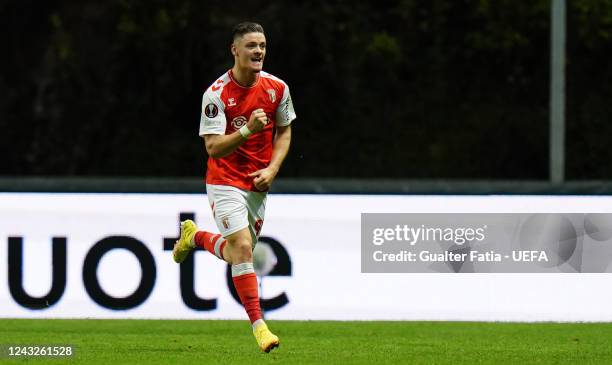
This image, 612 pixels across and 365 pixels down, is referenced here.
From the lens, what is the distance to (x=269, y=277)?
11719 mm

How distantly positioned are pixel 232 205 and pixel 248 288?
55 cm

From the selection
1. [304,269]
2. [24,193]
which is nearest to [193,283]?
[304,269]

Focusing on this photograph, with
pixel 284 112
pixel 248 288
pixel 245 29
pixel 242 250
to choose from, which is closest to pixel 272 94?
pixel 284 112

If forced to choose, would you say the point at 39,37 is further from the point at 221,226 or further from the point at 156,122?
the point at 221,226

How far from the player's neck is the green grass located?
5.75 ft

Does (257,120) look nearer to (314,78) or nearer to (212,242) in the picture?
(212,242)

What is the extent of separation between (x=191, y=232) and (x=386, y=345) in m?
1.62

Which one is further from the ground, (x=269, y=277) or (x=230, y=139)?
(x=230, y=139)

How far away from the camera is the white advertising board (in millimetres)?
11719

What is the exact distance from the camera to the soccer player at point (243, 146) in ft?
28.0

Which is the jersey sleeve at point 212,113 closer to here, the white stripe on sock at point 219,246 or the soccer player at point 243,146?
the soccer player at point 243,146

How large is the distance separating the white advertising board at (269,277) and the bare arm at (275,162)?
292 cm

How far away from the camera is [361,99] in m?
22.2

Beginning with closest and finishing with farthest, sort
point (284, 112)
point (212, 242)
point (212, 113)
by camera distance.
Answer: point (212, 113) < point (284, 112) < point (212, 242)
